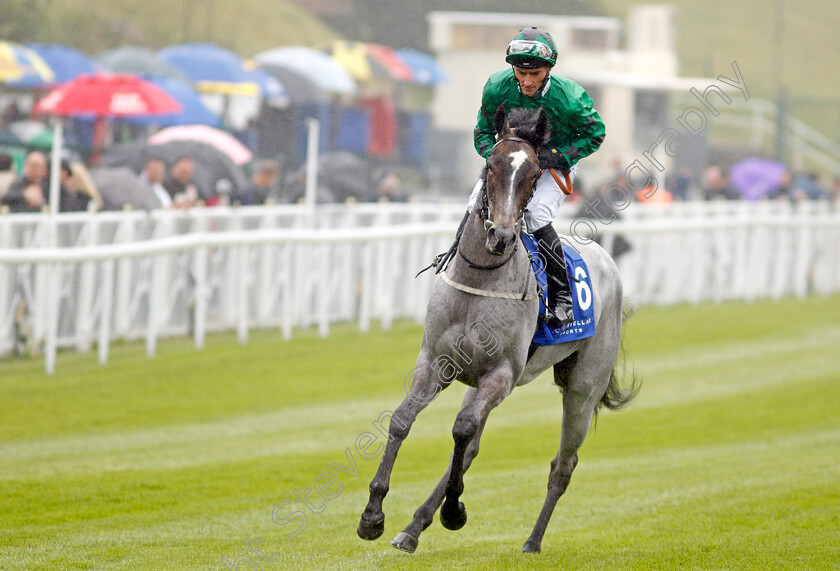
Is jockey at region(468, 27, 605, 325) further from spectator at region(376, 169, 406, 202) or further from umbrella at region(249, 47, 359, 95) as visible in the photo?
umbrella at region(249, 47, 359, 95)

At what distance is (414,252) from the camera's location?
13.9m

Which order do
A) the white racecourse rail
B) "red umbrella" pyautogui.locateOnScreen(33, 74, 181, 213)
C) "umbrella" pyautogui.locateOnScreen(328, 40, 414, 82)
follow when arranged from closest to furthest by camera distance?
1. the white racecourse rail
2. "red umbrella" pyautogui.locateOnScreen(33, 74, 181, 213)
3. "umbrella" pyautogui.locateOnScreen(328, 40, 414, 82)

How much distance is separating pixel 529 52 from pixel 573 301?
4.24 ft

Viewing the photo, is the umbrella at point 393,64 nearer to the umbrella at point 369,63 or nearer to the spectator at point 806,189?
the umbrella at point 369,63

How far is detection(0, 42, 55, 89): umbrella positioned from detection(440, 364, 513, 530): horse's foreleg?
1439 centimetres

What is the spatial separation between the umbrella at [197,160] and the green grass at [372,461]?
1989 millimetres

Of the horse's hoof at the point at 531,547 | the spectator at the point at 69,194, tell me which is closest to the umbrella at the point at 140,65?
the spectator at the point at 69,194

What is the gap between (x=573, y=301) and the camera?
612 cm

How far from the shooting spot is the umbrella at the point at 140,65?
19.4 m

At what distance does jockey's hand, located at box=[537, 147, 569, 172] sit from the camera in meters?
5.81

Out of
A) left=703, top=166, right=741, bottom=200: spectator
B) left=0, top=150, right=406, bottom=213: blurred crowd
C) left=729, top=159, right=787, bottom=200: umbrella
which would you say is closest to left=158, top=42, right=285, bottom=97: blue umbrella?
→ left=0, top=150, right=406, bottom=213: blurred crowd

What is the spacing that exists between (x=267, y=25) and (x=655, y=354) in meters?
35.6

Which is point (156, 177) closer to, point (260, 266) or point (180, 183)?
point (180, 183)

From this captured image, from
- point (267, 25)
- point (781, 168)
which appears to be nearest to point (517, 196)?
point (781, 168)
